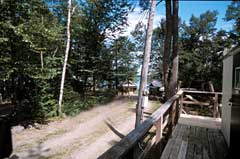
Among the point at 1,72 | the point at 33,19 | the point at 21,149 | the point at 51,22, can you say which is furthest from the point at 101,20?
the point at 21,149

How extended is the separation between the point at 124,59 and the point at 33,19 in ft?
30.0

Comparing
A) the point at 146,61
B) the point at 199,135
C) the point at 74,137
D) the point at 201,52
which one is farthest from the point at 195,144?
the point at 201,52

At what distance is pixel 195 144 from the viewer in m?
3.85

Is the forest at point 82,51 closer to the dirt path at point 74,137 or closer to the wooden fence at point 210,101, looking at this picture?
the dirt path at point 74,137

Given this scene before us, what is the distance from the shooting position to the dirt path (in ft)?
18.0

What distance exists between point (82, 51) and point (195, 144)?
9888mm

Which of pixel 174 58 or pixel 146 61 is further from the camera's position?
pixel 174 58

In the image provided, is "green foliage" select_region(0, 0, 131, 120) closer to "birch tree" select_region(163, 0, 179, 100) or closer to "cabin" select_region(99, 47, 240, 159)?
"birch tree" select_region(163, 0, 179, 100)

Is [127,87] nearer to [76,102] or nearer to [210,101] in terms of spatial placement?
[76,102]

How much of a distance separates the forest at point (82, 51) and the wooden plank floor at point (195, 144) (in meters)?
1.80

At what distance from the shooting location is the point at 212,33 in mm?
16875

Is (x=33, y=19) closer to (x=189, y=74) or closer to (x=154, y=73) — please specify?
(x=189, y=74)

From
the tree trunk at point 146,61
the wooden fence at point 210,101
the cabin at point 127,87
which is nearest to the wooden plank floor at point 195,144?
the tree trunk at point 146,61

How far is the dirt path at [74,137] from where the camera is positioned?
18.0 feet
